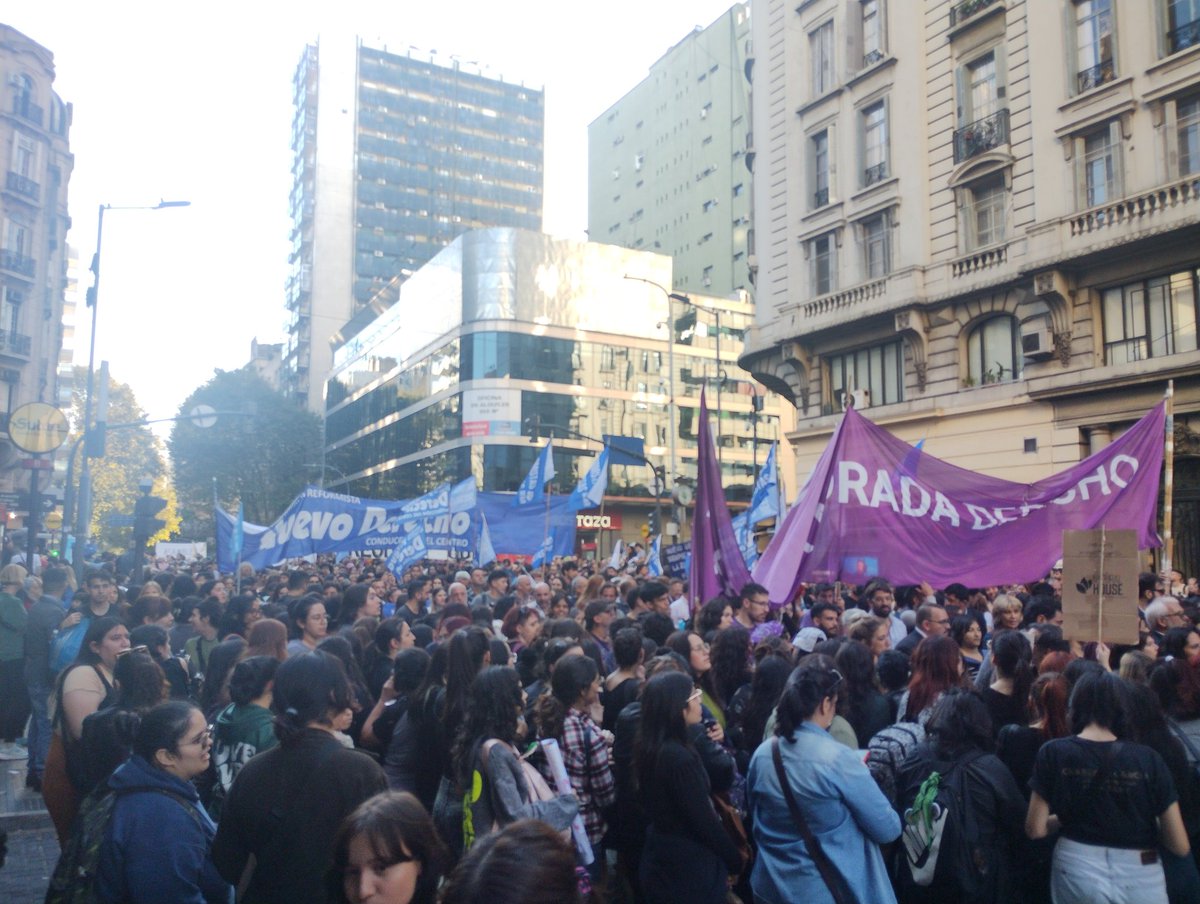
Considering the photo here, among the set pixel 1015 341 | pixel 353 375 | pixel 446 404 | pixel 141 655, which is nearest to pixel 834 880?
pixel 141 655

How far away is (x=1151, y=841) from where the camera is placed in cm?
396

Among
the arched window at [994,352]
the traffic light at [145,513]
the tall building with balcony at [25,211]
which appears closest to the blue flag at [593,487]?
the traffic light at [145,513]

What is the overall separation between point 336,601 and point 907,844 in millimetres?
7520

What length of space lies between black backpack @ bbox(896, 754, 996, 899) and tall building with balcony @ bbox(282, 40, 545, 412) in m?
83.0

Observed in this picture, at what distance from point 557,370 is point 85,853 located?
53184 mm

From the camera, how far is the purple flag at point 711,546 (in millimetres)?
8570

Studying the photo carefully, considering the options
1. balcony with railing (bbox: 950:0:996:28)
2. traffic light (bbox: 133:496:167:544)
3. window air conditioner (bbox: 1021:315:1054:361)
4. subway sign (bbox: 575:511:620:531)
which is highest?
balcony with railing (bbox: 950:0:996:28)

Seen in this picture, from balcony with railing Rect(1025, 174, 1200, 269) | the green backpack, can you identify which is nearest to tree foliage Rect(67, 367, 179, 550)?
balcony with railing Rect(1025, 174, 1200, 269)

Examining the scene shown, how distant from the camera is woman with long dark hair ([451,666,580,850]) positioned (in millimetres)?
3896

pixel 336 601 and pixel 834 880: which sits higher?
pixel 336 601

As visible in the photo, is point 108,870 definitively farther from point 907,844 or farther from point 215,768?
point 907,844

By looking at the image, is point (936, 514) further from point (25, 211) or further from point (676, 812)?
point (25, 211)

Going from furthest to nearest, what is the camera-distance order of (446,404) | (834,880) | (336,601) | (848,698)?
(446,404)
(336,601)
(848,698)
(834,880)

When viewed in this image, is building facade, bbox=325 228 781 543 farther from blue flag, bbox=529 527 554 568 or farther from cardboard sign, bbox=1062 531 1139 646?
cardboard sign, bbox=1062 531 1139 646
